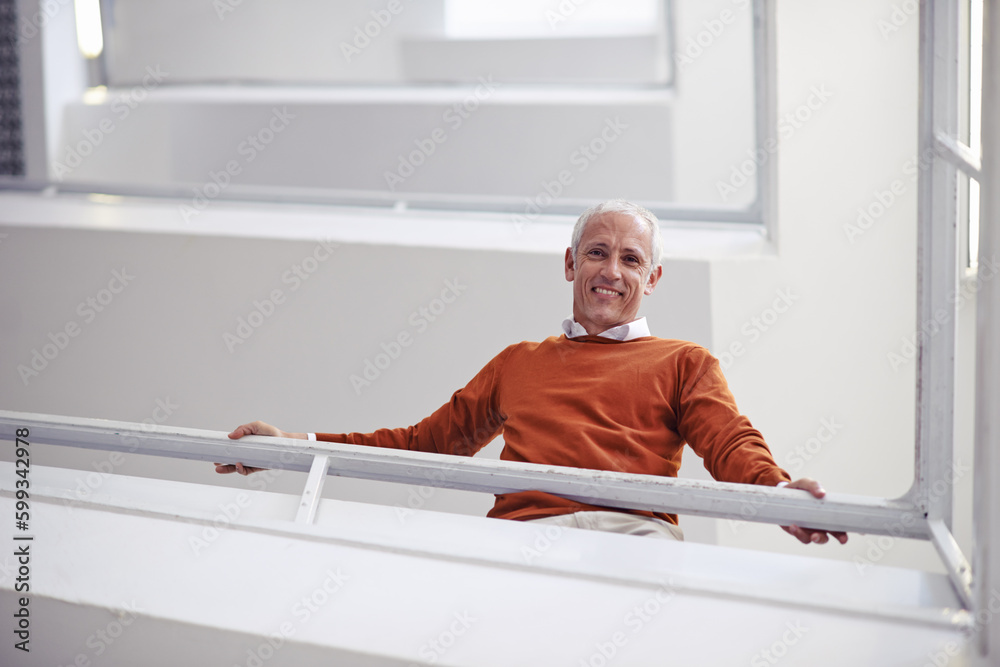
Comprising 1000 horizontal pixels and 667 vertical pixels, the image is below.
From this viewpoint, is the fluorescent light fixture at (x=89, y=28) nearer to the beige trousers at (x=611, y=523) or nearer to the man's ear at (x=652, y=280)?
the man's ear at (x=652, y=280)

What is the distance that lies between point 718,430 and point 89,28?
148 inches

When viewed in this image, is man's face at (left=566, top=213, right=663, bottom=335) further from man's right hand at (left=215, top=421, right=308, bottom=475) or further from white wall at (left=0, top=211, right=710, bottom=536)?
white wall at (left=0, top=211, right=710, bottom=536)

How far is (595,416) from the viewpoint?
62.5 inches

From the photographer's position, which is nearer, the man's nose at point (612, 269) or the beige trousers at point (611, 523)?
the beige trousers at point (611, 523)

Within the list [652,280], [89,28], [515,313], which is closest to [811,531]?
[652,280]

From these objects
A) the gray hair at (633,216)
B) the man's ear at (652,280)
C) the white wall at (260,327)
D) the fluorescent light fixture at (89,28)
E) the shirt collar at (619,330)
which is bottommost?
the white wall at (260,327)

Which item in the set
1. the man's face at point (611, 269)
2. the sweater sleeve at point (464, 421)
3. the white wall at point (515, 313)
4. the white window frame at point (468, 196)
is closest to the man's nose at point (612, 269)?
the man's face at point (611, 269)

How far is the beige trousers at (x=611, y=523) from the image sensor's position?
4.69 ft

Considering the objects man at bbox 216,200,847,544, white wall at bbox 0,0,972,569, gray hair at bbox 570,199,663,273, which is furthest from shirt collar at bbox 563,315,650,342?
white wall at bbox 0,0,972,569

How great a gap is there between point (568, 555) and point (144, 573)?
61 cm

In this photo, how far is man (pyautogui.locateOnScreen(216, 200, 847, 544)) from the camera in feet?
4.81

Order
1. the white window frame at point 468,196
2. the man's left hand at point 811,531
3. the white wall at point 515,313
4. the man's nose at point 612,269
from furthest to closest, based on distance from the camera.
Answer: the white window frame at point 468,196 < the white wall at point 515,313 < the man's nose at point 612,269 < the man's left hand at point 811,531

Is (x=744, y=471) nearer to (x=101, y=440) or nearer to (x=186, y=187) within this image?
(x=101, y=440)

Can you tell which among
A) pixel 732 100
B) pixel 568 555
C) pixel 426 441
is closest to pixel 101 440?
pixel 426 441
